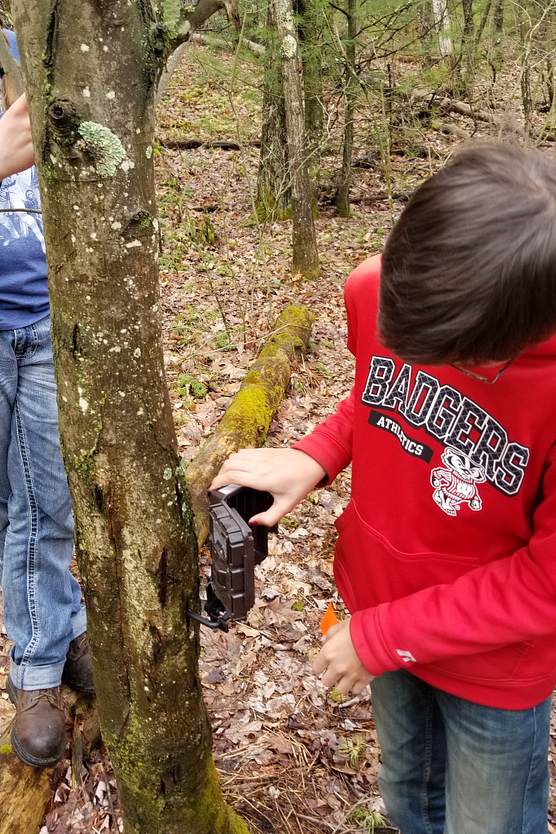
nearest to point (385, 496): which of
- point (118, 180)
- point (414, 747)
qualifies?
point (414, 747)

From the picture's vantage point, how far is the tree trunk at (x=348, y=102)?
8.27 m

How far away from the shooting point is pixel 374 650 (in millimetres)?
1402

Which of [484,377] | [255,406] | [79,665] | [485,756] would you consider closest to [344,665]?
[485,756]

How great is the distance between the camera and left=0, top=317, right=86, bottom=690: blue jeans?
2.12 m

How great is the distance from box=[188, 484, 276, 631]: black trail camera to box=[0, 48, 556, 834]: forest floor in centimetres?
123

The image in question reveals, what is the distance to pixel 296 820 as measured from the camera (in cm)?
228

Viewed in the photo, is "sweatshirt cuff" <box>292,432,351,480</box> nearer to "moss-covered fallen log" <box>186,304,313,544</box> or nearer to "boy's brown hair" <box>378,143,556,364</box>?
"boy's brown hair" <box>378,143,556,364</box>

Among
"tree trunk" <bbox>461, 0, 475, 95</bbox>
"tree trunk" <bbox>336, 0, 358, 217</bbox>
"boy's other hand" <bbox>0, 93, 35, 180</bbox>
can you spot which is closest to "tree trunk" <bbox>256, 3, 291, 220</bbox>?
"tree trunk" <bbox>336, 0, 358, 217</bbox>

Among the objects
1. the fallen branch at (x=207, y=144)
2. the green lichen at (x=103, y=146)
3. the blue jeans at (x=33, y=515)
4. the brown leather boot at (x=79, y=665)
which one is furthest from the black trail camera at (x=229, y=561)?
the fallen branch at (x=207, y=144)

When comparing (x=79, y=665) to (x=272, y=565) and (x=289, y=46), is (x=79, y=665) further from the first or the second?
(x=289, y=46)

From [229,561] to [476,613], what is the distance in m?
0.56

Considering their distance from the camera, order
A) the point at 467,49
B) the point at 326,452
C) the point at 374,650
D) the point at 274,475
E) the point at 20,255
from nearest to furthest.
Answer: the point at 374,650 < the point at 274,475 < the point at 326,452 < the point at 20,255 < the point at 467,49

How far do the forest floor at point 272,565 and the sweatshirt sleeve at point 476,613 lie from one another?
1.11 m

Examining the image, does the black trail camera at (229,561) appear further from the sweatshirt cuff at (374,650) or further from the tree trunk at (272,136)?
the tree trunk at (272,136)
